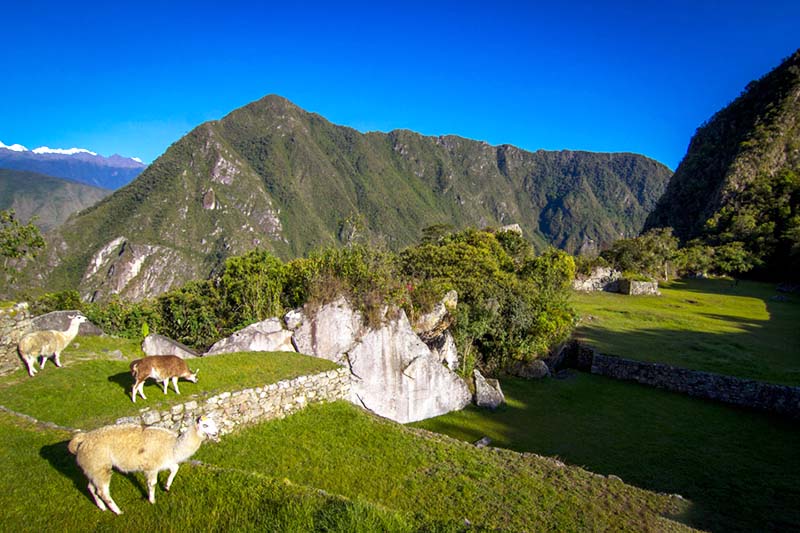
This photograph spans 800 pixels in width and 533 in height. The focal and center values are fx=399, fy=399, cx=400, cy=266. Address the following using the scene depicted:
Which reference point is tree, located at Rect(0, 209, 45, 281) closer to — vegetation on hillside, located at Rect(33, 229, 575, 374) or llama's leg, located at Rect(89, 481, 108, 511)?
vegetation on hillside, located at Rect(33, 229, 575, 374)

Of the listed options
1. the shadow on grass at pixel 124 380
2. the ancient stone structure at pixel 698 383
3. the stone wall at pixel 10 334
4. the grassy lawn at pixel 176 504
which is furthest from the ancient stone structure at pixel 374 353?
the ancient stone structure at pixel 698 383

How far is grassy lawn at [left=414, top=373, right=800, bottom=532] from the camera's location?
9781mm

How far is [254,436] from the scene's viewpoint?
29.6 feet

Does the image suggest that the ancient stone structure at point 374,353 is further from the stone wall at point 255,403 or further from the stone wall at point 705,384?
the stone wall at point 705,384

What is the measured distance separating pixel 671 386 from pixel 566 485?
1294cm

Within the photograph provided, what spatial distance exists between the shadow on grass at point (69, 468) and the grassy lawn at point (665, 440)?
9331mm

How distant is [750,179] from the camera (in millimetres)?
80875

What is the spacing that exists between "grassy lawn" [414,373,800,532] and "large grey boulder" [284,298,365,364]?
12.6 ft

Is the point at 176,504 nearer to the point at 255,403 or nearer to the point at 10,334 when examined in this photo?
the point at 255,403

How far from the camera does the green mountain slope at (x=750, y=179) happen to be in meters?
62.0

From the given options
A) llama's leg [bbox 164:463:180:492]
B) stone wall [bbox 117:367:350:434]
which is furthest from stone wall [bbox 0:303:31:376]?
llama's leg [bbox 164:463:180:492]

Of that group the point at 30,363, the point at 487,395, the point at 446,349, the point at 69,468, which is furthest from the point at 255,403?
the point at 487,395

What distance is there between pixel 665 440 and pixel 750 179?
312 ft

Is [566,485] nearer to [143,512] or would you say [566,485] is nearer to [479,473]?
[479,473]
